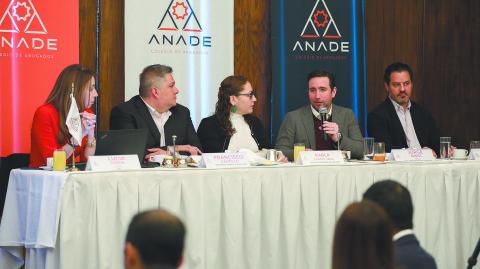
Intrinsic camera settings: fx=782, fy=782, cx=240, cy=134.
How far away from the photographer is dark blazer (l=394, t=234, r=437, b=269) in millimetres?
2127

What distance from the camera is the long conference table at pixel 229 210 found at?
3688 mm

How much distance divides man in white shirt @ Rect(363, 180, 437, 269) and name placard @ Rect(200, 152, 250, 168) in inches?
74.4

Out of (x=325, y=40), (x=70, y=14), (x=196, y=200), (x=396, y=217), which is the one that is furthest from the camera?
(x=325, y=40)

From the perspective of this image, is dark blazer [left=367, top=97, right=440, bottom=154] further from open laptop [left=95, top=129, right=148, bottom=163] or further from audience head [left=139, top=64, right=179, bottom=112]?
open laptop [left=95, top=129, right=148, bottom=163]

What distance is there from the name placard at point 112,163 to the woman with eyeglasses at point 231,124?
4.13 ft

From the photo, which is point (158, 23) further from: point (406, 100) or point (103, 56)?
point (406, 100)

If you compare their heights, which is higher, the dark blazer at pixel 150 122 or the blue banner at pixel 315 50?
the blue banner at pixel 315 50

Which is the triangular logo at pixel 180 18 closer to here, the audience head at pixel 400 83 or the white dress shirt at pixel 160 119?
the white dress shirt at pixel 160 119

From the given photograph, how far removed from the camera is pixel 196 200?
3955mm

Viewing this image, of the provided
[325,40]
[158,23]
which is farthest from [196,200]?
[325,40]

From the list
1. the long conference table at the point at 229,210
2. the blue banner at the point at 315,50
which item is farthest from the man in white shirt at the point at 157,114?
the blue banner at the point at 315,50

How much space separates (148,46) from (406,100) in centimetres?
194

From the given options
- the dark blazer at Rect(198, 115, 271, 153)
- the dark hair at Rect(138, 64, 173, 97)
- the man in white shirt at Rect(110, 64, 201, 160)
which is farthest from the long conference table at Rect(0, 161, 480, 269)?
the dark hair at Rect(138, 64, 173, 97)

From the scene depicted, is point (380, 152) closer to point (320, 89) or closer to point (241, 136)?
point (320, 89)
